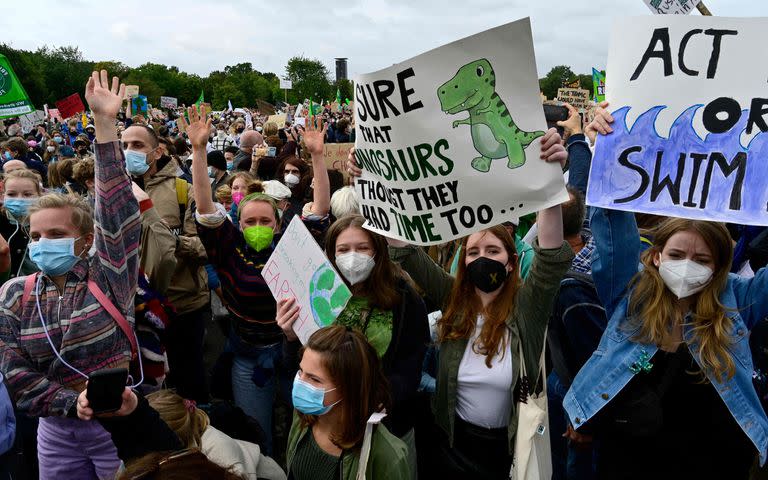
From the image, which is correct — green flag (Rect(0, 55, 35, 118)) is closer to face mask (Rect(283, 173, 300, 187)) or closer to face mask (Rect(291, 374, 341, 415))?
face mask (Rect(283, 173, 300, 187))

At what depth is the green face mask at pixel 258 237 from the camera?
3.76 meters

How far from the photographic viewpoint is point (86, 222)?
2.86 metres

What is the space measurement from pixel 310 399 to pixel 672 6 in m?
4.52

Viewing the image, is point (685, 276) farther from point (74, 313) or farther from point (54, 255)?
point (54, 255)

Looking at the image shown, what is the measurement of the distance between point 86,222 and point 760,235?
11.8 ft

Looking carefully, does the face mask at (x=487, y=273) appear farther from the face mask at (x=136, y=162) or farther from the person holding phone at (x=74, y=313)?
the face mask at (x=136, y=162)

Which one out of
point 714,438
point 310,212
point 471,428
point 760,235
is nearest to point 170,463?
point 471,428

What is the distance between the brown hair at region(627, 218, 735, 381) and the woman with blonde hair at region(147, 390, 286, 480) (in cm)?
164

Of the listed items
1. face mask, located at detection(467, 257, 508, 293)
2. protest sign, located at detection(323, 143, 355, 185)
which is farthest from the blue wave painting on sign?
protest sign, located at detection(323, 143, 355, 185)

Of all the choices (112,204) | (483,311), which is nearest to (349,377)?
(483,311)

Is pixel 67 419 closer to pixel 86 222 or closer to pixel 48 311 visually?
pixel 48 311

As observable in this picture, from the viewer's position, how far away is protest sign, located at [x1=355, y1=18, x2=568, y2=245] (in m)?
2.27

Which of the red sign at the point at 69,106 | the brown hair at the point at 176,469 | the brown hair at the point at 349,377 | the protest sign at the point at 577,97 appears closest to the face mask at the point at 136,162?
the brown hair at the point at 349,377

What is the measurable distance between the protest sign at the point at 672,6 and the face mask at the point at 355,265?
10.9 feet
